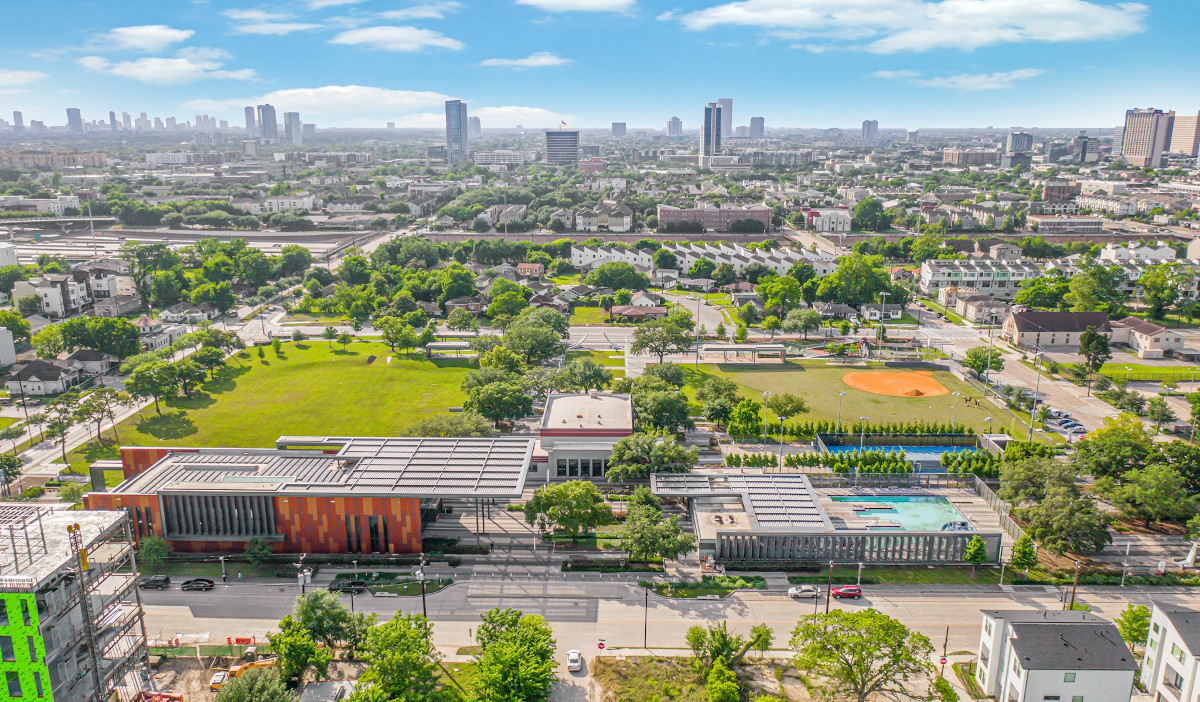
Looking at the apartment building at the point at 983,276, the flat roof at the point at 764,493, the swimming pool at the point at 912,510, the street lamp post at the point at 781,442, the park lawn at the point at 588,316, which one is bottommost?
the swimming pool at the point at 912,510

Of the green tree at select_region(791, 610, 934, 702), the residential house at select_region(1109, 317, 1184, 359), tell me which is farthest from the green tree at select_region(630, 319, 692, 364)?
the residential house at select_region(1109, 317, 1184, 359)

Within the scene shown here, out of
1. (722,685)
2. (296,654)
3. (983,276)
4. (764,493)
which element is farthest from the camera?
(983,276)

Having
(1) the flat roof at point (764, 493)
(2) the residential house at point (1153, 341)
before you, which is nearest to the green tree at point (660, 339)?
(1) the flat roof at point (764, 493)

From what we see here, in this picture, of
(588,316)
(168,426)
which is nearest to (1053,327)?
(588,316)

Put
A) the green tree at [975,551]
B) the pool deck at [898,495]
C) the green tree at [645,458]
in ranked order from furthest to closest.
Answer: the green tree at [645,458] → the pool deck at [898,495] → the green tree at [975,551]

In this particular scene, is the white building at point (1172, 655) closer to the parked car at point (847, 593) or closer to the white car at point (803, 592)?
the parked car at point (847, 593)

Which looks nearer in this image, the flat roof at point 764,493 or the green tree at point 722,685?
the green tree at point 722,685

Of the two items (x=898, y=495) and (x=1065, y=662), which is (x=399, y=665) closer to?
(x=1065, y=662)
